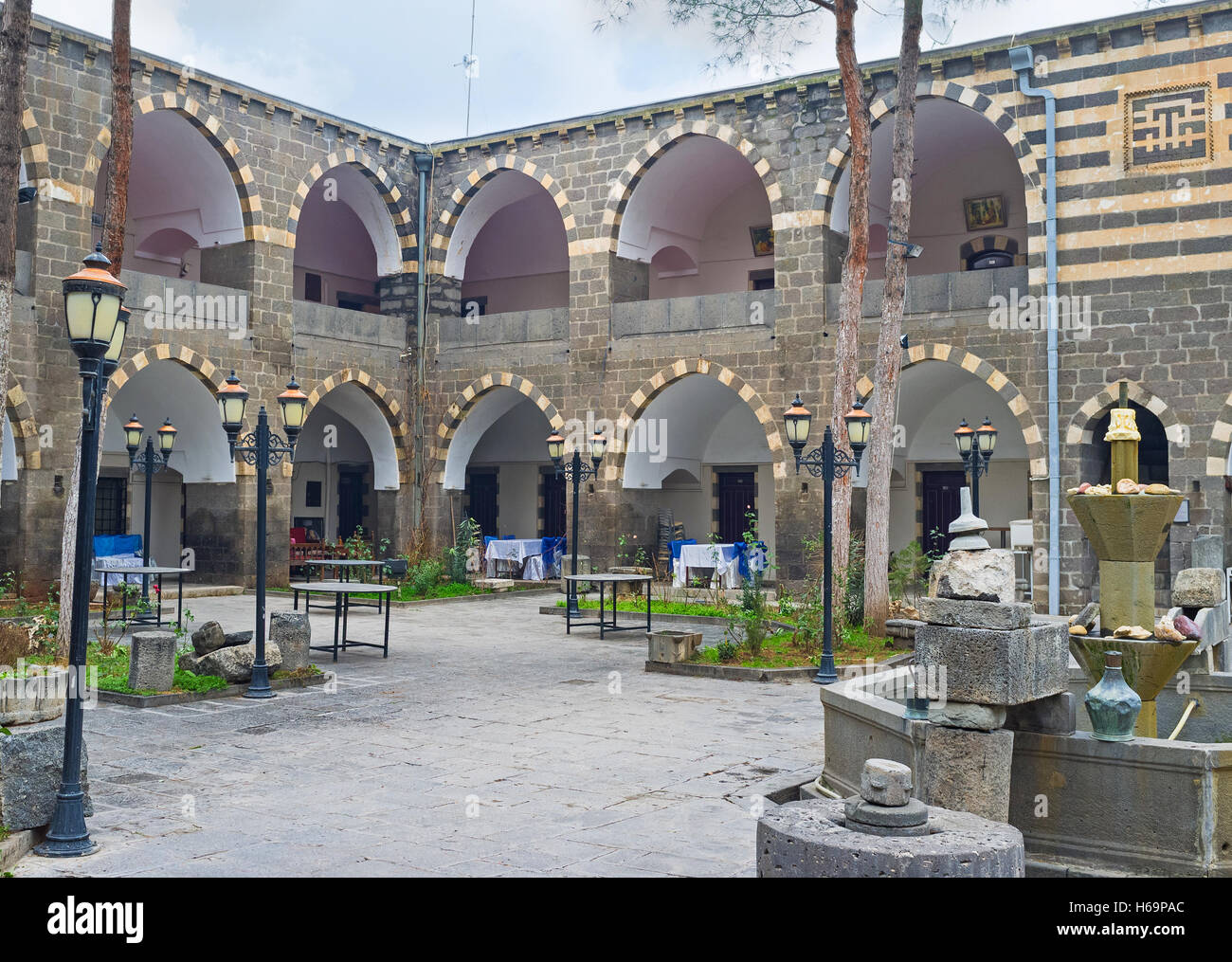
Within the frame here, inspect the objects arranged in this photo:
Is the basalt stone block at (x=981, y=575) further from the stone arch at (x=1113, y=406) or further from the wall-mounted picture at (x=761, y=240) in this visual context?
the wall-mounted picture at (x=761, y=240)

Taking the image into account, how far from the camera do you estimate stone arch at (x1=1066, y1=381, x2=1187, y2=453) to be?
46.4ft

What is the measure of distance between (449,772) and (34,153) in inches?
474

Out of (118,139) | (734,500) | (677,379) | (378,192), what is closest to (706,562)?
(677,379)

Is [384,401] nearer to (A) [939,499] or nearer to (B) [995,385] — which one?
(A) [939,499]

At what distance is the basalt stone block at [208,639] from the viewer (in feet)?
30.2

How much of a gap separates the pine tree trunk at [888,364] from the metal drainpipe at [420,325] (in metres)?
10.1

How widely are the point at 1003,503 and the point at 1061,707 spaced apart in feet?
47.6

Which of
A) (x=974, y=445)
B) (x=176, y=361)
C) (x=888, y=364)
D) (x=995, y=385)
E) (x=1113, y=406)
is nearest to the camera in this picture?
(x=888, y=364)

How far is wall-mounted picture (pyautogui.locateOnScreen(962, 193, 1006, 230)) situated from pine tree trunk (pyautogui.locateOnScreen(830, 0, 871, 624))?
6420mm

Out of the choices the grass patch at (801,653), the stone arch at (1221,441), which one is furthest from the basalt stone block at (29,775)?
the stone arch at (1221,441)

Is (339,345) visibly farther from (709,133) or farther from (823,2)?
(823,2)

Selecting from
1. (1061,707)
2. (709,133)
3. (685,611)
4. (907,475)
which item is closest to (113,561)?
(685,611)

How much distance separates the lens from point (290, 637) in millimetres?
9461
